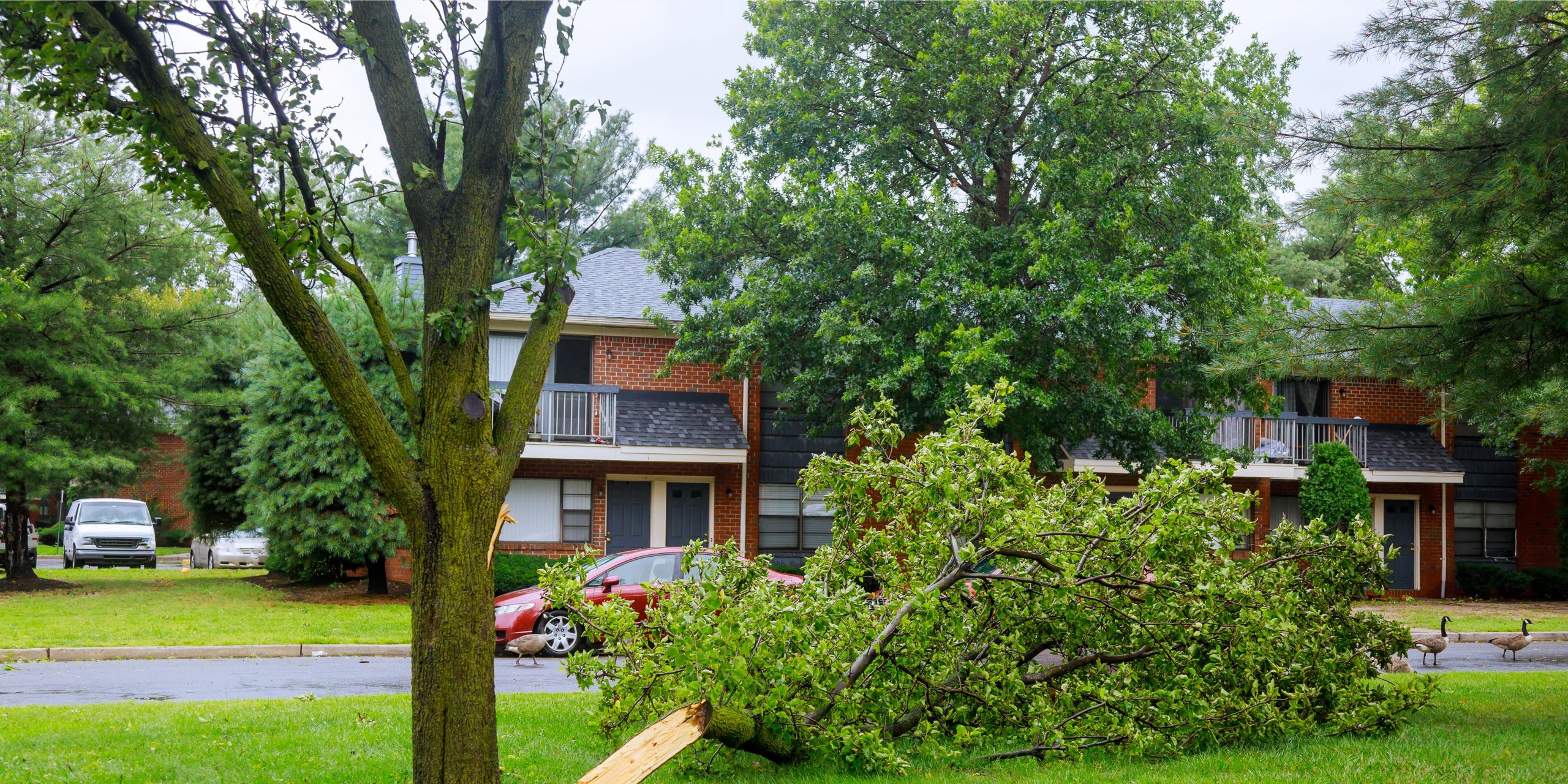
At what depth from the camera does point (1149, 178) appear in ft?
59.0

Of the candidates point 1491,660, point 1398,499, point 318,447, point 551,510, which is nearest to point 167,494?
point 551,510

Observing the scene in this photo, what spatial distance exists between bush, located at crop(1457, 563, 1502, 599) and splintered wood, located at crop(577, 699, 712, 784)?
25708 millimetres

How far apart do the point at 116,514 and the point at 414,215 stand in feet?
98.6

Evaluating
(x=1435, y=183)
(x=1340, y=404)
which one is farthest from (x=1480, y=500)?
(x=1435, y=183)

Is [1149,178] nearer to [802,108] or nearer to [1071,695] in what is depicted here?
[802,108]

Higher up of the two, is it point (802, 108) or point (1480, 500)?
point (802, 108)

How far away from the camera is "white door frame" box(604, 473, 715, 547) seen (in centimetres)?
2345

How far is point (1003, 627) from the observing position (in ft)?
27.0

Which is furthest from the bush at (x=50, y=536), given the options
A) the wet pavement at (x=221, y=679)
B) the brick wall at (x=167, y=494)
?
the wet pavement at (x=221, y=679)

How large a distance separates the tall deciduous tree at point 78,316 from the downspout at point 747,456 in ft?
32.9

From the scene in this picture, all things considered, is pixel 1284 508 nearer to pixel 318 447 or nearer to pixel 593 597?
pixel 593 597

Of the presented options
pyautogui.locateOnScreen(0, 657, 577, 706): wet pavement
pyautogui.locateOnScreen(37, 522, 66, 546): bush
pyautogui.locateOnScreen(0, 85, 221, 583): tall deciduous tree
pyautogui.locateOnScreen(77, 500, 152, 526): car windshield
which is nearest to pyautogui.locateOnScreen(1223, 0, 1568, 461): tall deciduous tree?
pyautogui.locateOnScreen(0, 657, 577, 706): wet pavement

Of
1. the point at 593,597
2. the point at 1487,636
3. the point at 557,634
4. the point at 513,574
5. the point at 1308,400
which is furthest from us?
the point at 1308,400

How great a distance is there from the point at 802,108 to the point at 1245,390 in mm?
8079
